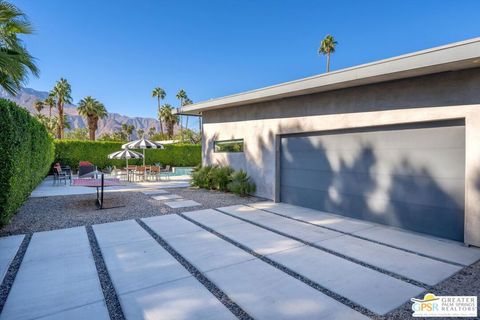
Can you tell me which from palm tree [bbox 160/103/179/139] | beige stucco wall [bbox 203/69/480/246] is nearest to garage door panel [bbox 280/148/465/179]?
beige stucco wall [bbox 203/69/480/246]

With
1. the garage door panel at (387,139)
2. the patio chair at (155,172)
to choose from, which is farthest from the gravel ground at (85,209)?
the patio chair at (155,172)

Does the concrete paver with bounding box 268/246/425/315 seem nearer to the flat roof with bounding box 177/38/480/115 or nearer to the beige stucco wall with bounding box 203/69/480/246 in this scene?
the beige stucco wall with bounding box 203/69/480/246

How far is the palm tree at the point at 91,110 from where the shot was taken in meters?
34.5

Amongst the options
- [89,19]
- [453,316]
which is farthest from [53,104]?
[453,316]

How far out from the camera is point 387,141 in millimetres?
5875

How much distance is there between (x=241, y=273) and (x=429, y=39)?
35.3 ft

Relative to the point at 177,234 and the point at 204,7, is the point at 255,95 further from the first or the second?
the point at 204,7

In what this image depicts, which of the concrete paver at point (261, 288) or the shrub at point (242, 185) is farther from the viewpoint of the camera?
the shrub at point (242, 185)

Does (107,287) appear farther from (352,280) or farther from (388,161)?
(388,161)

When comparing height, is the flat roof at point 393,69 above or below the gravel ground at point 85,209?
above

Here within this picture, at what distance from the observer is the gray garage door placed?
4922 millimetres

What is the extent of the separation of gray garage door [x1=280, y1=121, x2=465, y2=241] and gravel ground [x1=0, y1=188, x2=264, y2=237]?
268 cm

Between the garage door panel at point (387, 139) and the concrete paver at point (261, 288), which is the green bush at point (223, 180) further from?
the concrete paver at point (261, 288)

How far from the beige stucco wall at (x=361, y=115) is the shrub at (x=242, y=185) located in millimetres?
244
